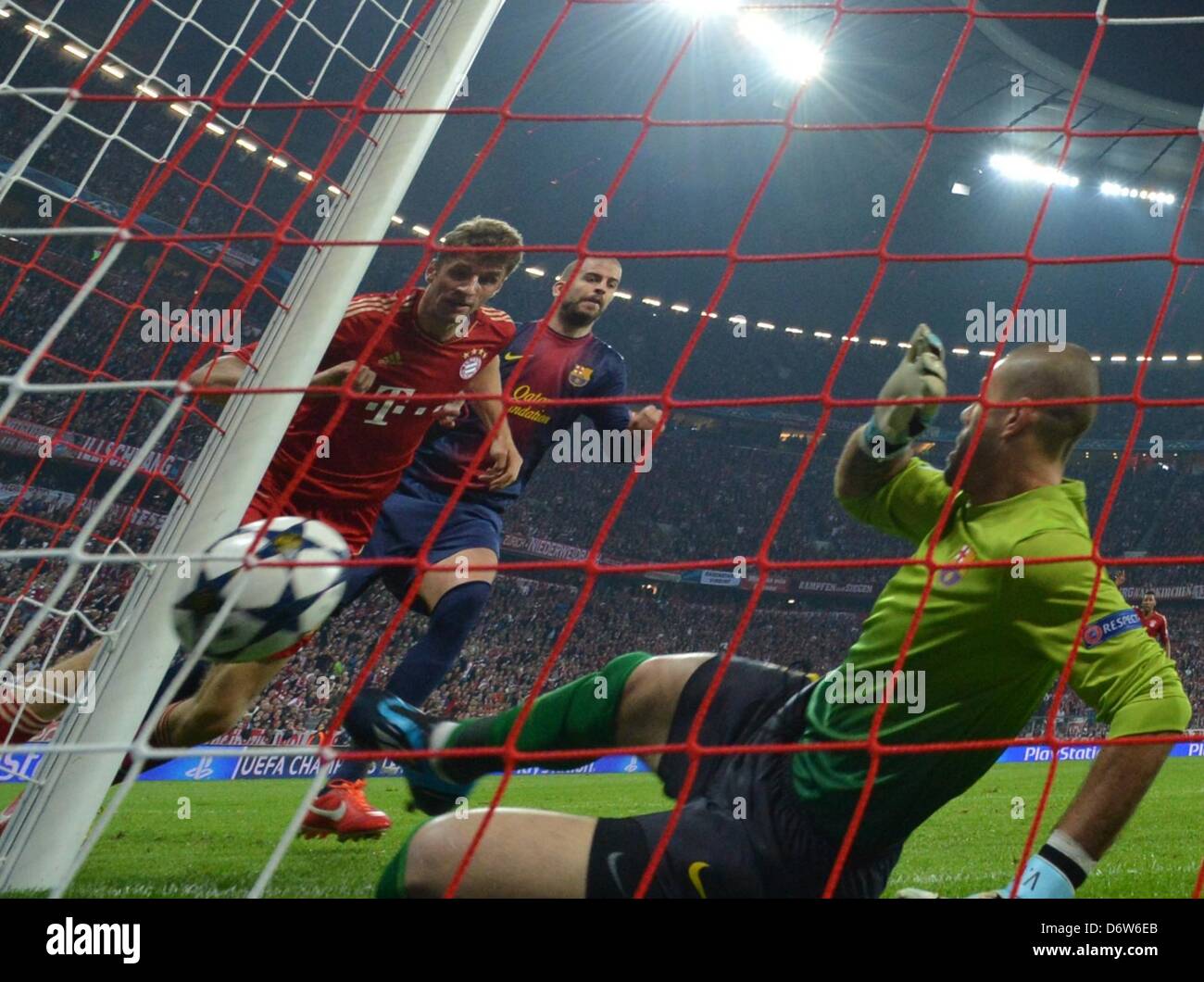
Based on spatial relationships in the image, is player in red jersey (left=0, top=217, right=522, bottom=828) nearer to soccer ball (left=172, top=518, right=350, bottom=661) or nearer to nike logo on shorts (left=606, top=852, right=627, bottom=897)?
soccer ball (left=172, top=518, right=350, bottom=661)

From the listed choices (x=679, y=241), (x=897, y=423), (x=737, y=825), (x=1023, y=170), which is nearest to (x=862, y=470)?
(x=897, y=423)

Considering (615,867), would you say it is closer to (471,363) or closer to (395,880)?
(395,880)

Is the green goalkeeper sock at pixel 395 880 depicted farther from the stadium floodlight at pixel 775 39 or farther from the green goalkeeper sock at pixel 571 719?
the stadium floodlight at pixel 775 39

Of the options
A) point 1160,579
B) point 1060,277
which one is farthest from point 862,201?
point 1160,579

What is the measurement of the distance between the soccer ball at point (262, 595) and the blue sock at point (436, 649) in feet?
3.14

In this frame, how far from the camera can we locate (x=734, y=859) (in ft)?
6.20

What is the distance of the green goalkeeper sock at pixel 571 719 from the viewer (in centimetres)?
214

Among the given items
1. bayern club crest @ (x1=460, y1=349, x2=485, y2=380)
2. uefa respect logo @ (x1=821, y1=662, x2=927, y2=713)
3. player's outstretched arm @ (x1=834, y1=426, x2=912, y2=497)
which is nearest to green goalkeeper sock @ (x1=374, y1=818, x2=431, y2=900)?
uefa respect logo @ (x1=821, y1=662, x2=927, y2=713)

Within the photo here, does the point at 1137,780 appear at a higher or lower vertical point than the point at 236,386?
lower

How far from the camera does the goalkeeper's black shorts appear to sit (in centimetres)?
184

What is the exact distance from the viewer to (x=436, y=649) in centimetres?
323

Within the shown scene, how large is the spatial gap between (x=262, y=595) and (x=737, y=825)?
1.08m
